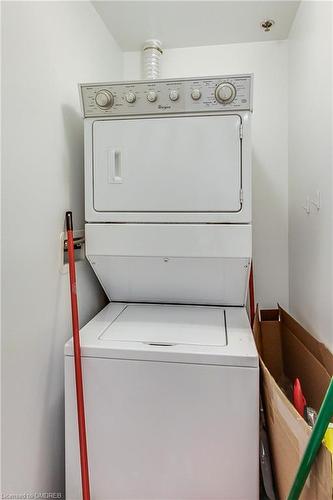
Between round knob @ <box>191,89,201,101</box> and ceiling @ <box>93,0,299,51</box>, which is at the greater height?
ceiling @ <box>93,0,299,51</box>

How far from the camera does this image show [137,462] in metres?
1.49

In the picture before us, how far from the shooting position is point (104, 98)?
174cm

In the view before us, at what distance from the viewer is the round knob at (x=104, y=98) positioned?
1.74 meters

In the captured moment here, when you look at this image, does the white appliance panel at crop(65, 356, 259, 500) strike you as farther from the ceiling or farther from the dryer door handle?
the ceiling

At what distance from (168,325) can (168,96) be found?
4.12ft

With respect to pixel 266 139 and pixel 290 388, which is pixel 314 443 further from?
pixel 266 139

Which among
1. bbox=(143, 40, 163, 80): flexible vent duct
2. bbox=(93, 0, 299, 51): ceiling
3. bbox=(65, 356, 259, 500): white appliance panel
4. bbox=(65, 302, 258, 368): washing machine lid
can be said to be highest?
bbox=(93, 0, 299, 51): ceiling

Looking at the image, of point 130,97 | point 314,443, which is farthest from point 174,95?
point 314,443

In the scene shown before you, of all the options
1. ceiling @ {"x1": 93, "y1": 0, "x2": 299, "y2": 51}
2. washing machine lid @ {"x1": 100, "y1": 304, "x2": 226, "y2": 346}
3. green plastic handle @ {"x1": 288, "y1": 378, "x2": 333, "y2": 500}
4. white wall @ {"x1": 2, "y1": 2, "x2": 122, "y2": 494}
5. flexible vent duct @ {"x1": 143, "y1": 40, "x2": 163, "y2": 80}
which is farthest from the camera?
flexible vent duct @ {"x1": 143, "y1": 40, "x2": 163, "y2": 80}

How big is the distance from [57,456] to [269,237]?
203cm

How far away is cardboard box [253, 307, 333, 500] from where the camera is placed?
41.4 inches

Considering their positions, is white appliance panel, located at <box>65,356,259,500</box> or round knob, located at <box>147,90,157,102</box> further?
round knob, located at <box>147,90,157,102</box>

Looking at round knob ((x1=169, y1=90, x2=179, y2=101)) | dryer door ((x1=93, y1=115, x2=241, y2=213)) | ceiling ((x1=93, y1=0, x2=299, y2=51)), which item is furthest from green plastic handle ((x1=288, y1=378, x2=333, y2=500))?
ceiling ((x1=93, y1=0, x2=299, y2=51))

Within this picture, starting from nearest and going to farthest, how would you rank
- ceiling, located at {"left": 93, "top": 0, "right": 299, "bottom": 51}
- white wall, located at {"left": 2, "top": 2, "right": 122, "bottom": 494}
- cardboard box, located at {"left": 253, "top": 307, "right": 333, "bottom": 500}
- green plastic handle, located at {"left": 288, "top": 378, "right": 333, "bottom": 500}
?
green plastic handle, located at {"left": 288, "top": 378, "right": 333, "bottom": 500} < cardboard box, located at {"left": 253, "top": 307, "right": 333, "bottom": 500} < white wall, located at {"left": 2, "top": 2, "right": 122, "bottom": 494} < ceiling, located at {"left": 93, "top": 0, "right": 299, "bottom": 51}
